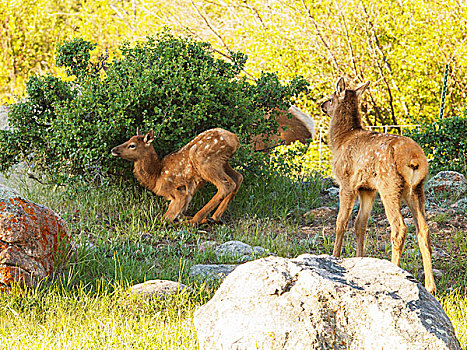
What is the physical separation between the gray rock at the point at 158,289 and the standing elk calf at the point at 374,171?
6.62 ft

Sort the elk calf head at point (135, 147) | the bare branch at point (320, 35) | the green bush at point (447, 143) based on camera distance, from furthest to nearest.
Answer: the bare branch at point (320, 35), the green bush at point (447, 143), the elk calf head at point (135, 147)

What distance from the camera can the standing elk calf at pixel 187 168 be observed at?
759 centimetres

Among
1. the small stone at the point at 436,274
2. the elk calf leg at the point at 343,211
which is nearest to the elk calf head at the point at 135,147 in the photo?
the elk calf leg at the point at 343,211

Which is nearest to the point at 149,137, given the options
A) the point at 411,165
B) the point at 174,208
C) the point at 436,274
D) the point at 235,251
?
the point at 174,208

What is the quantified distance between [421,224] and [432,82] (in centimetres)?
1238

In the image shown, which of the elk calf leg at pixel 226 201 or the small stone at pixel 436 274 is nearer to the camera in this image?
the small stone at pixel 436 274

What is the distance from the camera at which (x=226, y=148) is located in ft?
25.0

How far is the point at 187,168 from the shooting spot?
7.71 metres

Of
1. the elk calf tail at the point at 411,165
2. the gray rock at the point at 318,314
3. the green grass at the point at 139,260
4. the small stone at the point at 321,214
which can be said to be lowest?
the green grass at the point at 139,260

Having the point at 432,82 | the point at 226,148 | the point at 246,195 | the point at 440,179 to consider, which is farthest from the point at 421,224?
the point at 432,82

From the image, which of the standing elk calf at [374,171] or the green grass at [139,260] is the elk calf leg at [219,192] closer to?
the green grass at [139,260]

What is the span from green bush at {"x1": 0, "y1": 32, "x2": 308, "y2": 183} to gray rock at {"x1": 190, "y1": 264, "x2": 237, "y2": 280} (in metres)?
2.66

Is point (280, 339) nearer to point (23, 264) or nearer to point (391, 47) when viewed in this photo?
point (23, 264)

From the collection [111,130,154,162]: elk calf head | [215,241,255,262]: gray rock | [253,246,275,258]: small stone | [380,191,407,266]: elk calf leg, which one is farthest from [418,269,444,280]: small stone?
[111,130,154,162]: elk calf head
